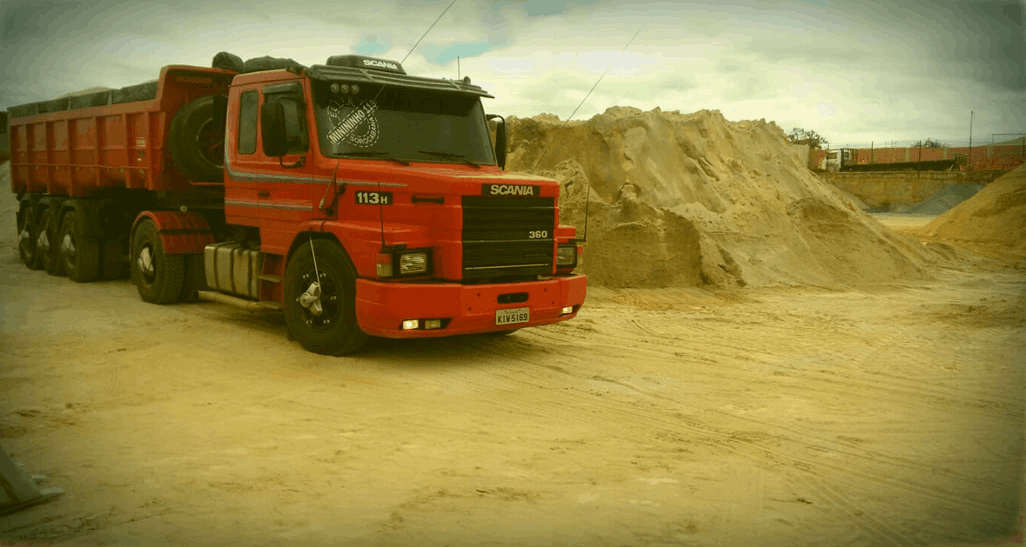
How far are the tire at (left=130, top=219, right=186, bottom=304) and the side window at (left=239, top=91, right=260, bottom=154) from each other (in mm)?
2466

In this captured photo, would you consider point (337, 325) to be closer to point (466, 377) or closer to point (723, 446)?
point (466, 377)

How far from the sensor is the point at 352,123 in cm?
891

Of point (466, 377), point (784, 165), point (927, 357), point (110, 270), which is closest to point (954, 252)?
point (784, 165)

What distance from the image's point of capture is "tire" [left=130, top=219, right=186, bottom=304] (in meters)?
11.7

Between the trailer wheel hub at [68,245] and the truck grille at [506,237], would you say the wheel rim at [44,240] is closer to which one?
the trailer wheel hub at [68,245]

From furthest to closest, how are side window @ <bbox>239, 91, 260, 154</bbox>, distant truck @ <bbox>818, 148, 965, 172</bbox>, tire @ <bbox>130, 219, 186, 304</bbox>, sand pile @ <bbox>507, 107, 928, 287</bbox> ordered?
distant truck @ <bbox>818, 148, 965, 172</bbox>, sand pile @ <bbox>507, 107, 928, 287</bbox>, tire @ <bbox>130, 219, 186, 304</bbox>, side window @ <bbox>239, 91, 260, 154</bbox>

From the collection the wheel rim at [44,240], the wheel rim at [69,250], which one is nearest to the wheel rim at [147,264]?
the wheel rim at [69,250]

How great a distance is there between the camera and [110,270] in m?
14.3

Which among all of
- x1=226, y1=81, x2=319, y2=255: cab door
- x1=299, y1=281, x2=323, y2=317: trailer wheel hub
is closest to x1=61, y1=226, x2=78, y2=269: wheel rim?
x1=226, y1=81, x2=319, y2=255: cab door

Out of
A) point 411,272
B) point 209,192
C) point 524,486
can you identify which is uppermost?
point 209,192

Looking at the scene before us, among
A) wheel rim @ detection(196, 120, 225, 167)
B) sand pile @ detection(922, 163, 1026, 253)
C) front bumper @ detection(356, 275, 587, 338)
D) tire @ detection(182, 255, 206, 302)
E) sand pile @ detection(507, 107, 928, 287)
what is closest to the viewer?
front bumper @ detection(356, 275, 587, 338)

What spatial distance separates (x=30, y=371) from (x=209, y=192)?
3913mm

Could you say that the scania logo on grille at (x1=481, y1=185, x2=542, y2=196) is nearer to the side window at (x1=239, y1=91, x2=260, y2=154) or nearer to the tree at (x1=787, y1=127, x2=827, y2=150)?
the side window at (x1=239, y1=91, x2=260, y2=154)

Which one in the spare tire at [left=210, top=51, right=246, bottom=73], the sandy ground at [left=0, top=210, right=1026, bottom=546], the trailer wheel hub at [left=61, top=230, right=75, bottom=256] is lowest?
the sandy ground at [left=0, top=210, right=1026, bottom=546]
